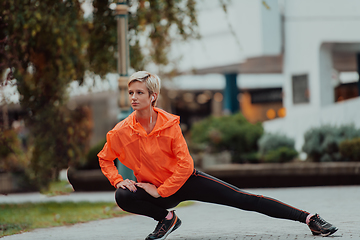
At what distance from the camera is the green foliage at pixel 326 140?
1173cm

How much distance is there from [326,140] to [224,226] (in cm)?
676

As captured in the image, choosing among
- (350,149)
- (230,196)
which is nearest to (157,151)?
(230,196)

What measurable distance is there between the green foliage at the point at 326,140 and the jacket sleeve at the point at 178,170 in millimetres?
8089

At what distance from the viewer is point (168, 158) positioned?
429cm

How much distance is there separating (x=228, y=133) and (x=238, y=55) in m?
8.15

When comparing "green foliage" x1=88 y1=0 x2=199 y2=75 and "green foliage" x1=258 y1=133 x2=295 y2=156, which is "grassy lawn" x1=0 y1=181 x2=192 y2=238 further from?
"green foliage" x1=258 y1=133 x2=295 y2=156

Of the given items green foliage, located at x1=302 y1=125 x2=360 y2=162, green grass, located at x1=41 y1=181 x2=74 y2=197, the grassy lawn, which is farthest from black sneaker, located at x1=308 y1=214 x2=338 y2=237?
green foliage, located at x1=302 y1=125 x2=360 y2=162

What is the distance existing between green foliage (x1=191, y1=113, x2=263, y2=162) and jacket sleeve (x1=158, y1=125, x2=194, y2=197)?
992 cm

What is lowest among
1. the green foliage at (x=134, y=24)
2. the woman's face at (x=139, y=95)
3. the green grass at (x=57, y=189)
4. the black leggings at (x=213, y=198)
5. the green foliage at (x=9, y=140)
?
the green grass at (x=57, y=189)

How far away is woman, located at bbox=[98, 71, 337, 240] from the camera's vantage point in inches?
166

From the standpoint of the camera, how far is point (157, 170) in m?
4.32

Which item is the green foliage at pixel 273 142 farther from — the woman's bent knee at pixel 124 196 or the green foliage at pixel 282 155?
the woman's bent knee at pixel 124 196

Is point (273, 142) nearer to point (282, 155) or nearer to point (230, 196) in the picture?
point (282, 155)

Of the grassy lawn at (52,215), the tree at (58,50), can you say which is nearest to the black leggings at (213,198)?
the grassy lawn at (52,215)
